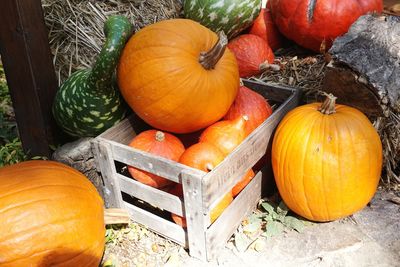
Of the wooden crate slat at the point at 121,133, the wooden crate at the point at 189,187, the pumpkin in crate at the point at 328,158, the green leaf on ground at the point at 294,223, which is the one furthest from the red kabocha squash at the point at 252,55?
the green leaf on ground at the point at 294,223

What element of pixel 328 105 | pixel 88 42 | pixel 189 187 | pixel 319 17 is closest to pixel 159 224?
pixel 189 187

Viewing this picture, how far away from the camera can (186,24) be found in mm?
2166

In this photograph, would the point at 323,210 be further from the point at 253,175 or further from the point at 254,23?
the point at 254,23

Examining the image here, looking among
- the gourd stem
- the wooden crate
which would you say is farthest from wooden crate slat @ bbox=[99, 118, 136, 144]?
the gourd stem

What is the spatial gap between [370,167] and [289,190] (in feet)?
1.39

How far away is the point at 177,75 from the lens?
6.69ft

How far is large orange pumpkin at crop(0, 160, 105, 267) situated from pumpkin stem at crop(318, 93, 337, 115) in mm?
1248

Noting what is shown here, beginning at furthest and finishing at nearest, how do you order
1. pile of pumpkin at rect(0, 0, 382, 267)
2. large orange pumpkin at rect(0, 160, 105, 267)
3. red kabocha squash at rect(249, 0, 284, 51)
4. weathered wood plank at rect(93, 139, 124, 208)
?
red kabocha squash at rect(249, 0, 284, 51) → weathered wood plank at rect(93, 139, 124, 208) → pile of pumpkin at rect(0, 0, 382, 267) → large orange pumpkin at rect(0, 160, 105, 267)

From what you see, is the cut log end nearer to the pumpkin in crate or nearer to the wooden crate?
the wooden crate

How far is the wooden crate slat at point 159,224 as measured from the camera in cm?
217

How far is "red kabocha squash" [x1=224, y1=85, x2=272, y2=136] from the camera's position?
2.37m

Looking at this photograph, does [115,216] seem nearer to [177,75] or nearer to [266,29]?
[177,75]

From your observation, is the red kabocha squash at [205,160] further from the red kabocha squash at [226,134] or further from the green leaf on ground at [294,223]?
the green leaf on ground at [294,223]

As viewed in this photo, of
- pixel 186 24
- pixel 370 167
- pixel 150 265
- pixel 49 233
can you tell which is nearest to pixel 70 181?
pixel 49 233
